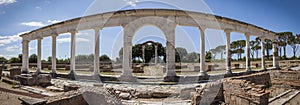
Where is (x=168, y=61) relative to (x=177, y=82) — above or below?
above

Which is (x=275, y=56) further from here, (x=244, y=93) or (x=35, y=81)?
(x=35, y=81)

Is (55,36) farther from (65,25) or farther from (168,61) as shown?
(168,61)

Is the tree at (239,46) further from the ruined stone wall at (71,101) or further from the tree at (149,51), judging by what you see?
the ruined stone wall at (71,101)

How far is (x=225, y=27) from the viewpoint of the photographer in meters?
14.4

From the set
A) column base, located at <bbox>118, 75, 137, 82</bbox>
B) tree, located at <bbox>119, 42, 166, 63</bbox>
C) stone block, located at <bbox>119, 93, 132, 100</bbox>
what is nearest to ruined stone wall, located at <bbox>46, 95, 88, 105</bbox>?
stone block, located at <bbox>119, 93, 132, 100</bbox>

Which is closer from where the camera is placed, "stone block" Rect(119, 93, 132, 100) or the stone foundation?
"stone block" Rect(119, 93, 132, 100)

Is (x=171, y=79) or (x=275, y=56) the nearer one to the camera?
(x=171, y=79)

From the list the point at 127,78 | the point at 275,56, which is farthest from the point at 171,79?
the point at 275,56

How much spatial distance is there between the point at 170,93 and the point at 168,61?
3.97m

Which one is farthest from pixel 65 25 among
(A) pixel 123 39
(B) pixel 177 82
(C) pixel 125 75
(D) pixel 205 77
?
(D) pixel 205 77

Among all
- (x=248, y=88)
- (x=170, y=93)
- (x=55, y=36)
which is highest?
(x=55, y=36)

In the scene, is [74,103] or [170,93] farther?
[170,93]

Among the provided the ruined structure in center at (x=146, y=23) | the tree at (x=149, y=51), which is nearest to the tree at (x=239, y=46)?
the tree at (x=149, y=51)

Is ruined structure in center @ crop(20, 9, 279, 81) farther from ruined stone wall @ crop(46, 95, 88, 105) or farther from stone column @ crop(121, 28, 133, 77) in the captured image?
ruined stone wall @ crop(46, 95, 88, 105)
